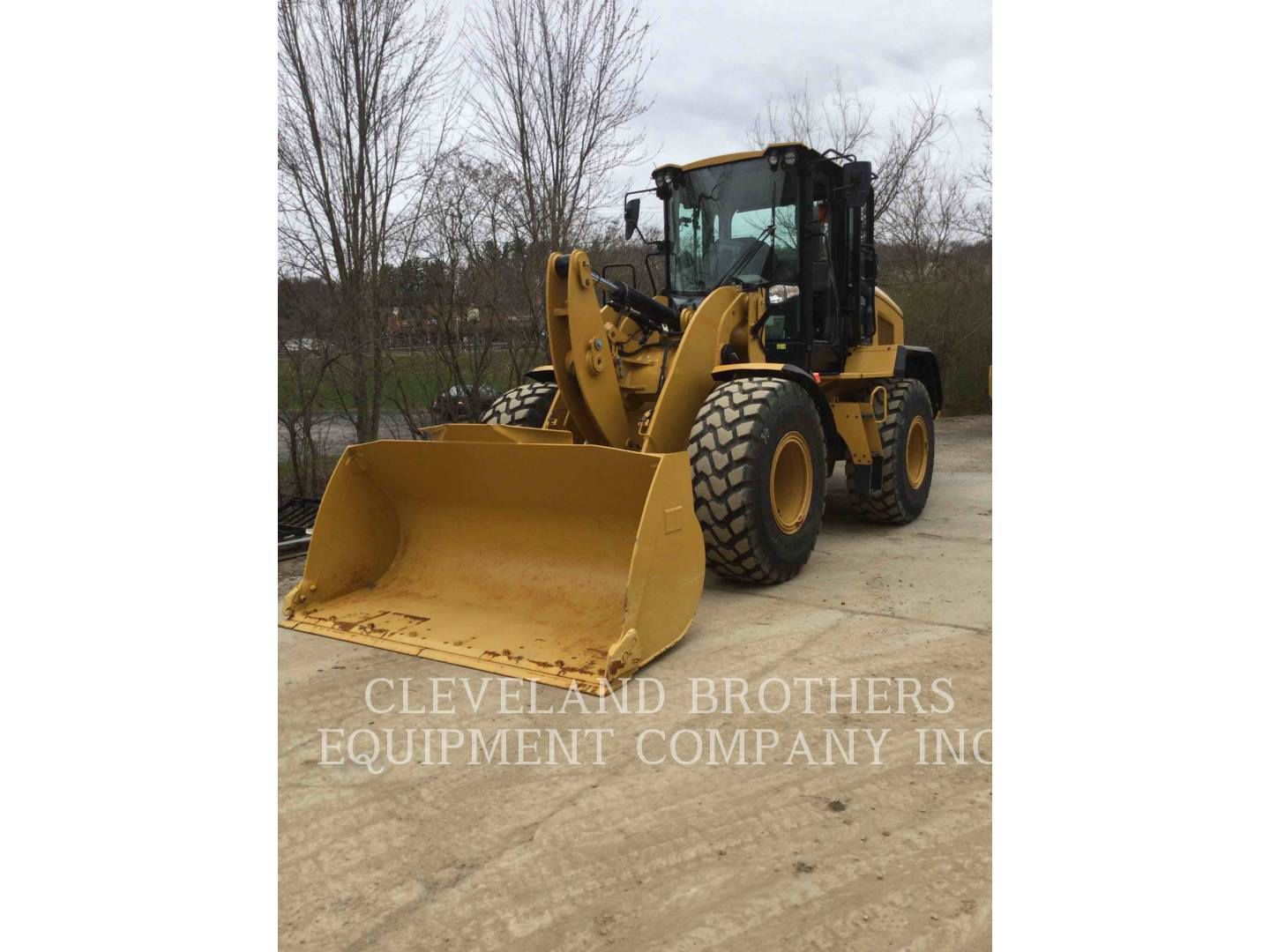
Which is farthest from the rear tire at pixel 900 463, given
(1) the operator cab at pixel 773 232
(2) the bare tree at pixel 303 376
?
(2) the bare tree at pixel 303 376

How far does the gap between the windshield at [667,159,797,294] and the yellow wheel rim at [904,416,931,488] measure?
196cm

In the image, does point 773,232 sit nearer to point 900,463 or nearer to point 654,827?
point 900,463

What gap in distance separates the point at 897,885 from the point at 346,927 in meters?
1.31

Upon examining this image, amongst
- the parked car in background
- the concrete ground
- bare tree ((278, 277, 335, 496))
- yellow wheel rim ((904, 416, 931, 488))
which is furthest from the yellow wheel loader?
the parked car in background

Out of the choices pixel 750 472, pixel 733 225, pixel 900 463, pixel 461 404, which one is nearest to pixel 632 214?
pixel 733 225

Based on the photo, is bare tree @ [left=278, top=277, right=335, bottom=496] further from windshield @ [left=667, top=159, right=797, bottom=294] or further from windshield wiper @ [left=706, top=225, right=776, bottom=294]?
windshield wiper @ [left=706, top=225, right=776, bottom=294]

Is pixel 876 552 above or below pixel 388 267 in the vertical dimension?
below

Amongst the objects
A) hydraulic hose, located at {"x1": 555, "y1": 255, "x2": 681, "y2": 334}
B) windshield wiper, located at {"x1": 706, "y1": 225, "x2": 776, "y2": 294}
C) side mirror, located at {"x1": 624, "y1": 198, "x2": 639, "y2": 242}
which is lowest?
hydraulic hose, located at {"x1": 555, "y1": 255, "x2": 681, "y2": 334}

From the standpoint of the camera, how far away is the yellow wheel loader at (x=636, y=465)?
3598 millimetres

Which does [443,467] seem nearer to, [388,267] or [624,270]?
[388,267]

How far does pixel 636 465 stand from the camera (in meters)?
3.59

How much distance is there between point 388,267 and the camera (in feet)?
23.7

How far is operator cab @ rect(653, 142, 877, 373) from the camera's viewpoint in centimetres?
540
